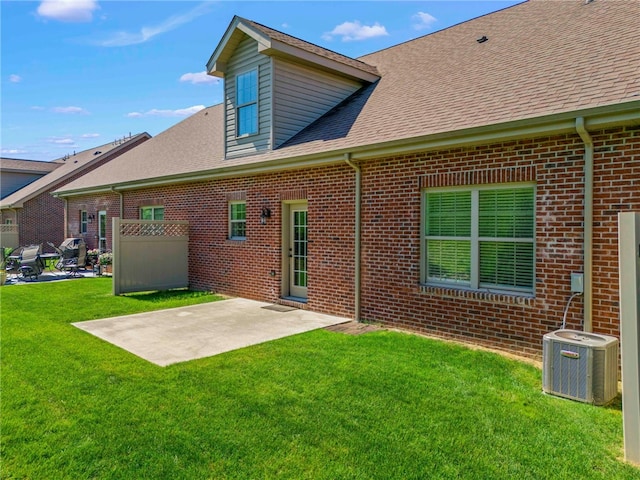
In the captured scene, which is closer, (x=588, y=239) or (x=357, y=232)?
(x=588, y=239)

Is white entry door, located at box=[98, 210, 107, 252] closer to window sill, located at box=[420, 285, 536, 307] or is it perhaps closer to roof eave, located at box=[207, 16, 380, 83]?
roof eave, located at box=[207, 16, 380, 83]

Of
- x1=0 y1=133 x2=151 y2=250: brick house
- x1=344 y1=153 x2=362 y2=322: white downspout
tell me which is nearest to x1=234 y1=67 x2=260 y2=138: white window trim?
x1=344 y1=153 x2=362 y2=322: white downspout

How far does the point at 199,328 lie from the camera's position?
7.17 metres

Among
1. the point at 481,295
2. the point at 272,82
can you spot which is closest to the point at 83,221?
the point at 272,82

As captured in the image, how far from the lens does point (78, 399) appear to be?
13.8ft

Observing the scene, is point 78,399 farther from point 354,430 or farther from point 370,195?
point 370,195

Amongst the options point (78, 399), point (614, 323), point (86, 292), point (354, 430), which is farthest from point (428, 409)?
point (86, 292)

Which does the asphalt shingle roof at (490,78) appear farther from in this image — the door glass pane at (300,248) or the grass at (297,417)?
the grass at (297,417)

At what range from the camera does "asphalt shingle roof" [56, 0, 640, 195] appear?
5.83 m

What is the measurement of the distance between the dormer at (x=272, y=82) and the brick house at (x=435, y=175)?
4cm

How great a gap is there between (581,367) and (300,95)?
27.9ft

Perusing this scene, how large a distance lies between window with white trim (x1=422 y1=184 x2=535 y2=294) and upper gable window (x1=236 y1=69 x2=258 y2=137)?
5576 mm

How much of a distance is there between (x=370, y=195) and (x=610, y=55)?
13.5ft

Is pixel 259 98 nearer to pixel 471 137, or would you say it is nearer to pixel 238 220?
pixel 238 220
